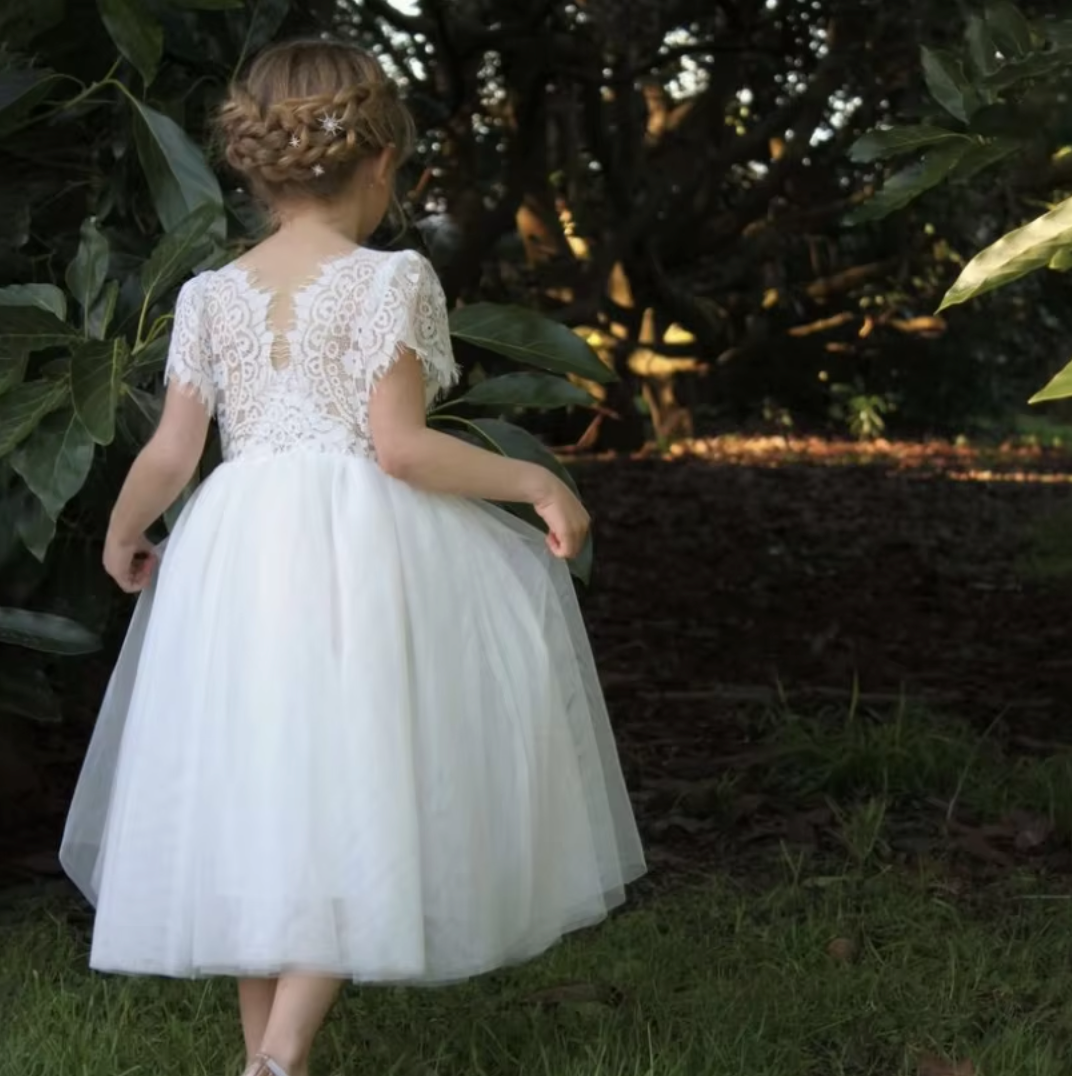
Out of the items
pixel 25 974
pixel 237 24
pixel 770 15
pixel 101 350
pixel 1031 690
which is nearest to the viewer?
pixel 101 350

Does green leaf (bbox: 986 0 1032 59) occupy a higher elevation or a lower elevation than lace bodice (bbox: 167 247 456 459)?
higher

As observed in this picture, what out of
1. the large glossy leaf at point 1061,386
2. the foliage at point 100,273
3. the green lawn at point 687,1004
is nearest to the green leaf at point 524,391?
the foliage at point 100,273

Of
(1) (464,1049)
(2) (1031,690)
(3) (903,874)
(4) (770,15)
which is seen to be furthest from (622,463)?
(1) (464,1049)

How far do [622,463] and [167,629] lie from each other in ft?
32.1

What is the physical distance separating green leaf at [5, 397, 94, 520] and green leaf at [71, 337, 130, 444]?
0.04m

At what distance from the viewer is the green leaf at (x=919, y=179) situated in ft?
8.14

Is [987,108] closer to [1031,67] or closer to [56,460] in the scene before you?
[1031,67]

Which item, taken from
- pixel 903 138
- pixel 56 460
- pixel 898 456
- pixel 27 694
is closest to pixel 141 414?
pixel 56 460

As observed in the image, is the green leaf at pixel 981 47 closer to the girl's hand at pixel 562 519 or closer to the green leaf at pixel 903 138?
the green leaf at pixel 903 138

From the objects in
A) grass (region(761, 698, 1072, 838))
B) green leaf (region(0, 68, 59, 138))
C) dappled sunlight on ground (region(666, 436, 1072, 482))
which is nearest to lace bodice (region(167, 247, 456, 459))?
green leaf (region(0, 68, 59, 138))

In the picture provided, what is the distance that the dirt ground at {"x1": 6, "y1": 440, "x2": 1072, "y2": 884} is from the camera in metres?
4.39

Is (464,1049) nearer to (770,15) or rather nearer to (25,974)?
(25,974)

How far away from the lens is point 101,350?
8.29ft

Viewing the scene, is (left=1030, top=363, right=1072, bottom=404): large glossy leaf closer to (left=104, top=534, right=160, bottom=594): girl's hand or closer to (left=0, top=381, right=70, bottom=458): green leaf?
(left=104, top=534, right=160, bottom=594): girl's hand
